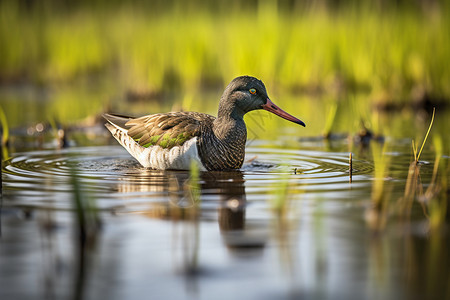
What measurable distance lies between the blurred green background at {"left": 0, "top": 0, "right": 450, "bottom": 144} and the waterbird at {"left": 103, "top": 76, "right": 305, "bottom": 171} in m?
1.96

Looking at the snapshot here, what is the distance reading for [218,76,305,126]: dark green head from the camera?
7750mm

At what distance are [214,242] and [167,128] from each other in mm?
3360

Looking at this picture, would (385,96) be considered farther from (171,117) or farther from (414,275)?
(414,275)

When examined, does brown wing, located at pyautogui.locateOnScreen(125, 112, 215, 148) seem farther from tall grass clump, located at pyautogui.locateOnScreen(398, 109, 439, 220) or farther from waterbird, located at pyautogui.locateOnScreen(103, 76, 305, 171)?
tall grass clump, located at pyautogui.locateOnScreen(398, 109, 439, 220)

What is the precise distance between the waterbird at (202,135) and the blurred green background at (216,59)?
6.42 feet

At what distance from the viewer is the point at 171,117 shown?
25.7 ft

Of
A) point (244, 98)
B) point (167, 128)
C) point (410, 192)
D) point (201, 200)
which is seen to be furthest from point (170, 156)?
point (410, 192)

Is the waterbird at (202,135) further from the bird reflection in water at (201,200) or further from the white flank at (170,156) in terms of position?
the bird reflection in water at (201,200)

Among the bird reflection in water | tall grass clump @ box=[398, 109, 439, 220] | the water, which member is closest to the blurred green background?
tall grass clump @ box=[398, 109, 439, 220]

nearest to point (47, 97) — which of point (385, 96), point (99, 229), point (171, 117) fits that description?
point (385, 96)

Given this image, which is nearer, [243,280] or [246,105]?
[243,280]

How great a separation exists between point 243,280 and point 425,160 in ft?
14.9

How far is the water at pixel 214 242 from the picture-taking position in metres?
3.66

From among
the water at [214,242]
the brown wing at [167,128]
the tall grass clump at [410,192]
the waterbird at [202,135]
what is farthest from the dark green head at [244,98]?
the tall grass clump at [410,192]
